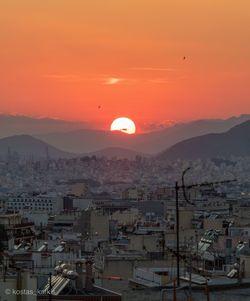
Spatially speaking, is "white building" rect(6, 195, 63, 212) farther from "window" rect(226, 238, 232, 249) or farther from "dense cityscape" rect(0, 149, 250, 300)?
"window" rect(226, 238, 232, 249)

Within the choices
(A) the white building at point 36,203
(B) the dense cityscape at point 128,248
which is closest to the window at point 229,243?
(B) the dense cityscape at point 128,248

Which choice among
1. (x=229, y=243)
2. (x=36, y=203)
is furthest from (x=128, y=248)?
(x=36, y=203)

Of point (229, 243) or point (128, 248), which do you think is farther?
point (128, 248)

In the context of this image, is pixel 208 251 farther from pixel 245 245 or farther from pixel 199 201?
pixel 199 201

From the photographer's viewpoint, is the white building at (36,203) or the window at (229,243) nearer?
the window at (229,243)

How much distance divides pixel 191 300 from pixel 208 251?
1333cm

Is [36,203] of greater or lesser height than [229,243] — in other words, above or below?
above

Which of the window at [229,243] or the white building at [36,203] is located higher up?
the white building at [36,203]

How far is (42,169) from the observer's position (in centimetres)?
16200

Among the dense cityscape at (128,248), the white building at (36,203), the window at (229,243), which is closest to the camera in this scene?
the dense cityscape at (128,248)

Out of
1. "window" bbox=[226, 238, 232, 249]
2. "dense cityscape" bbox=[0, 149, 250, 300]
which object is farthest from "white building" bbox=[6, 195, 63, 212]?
"window" bbox=[226, 238, 232, 249]

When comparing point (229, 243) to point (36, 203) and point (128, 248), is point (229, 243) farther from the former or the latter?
point (36, 203)

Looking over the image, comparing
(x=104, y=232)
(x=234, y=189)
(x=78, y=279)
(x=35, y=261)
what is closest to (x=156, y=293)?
(x=78, y=279)

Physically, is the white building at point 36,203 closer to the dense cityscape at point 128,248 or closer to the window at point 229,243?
the dense cityscape at point 128,248
